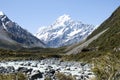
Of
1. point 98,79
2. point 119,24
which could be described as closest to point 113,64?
point 98,79

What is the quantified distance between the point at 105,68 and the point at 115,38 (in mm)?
105886

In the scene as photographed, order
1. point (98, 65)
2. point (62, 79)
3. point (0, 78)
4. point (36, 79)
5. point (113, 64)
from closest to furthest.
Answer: point (113, 64)
point (98, 65)
point (0, 78)
point (62, 79)
point (36, 79)

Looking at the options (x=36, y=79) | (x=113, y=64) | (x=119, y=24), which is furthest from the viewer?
(x=119, y=24)

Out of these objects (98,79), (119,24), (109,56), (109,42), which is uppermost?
(119,24)

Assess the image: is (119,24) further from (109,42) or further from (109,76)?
(109,76)

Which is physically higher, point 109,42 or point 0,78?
point 109,42

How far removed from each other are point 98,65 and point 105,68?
2.86ft

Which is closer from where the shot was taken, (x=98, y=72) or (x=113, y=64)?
(x=113, y=64)

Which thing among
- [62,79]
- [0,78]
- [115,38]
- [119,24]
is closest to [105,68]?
[0,78]

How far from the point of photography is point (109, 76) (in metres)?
17.8

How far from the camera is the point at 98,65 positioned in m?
19.1

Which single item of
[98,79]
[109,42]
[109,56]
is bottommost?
[98,79]

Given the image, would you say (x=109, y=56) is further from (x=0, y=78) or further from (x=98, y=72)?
(x=0, y=78)

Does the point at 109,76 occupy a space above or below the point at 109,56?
below
